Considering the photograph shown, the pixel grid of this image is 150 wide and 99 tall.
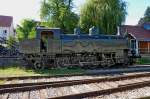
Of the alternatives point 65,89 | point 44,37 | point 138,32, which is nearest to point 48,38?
point 44,37

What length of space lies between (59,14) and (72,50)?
20.8m

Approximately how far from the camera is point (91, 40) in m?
19.0

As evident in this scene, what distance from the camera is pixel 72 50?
18.4 m

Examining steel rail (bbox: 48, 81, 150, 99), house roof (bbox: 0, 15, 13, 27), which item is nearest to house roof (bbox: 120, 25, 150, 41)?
steel rail (bbox: 48, 81, 150, 99)

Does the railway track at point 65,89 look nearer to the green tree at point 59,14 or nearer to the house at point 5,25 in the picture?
the green tree at point 59,14

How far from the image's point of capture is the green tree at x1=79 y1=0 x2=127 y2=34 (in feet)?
112

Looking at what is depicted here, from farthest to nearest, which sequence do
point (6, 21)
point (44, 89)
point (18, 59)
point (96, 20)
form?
point (6, 21)
point (96, 20)
point (18, 59)
point (44, 89)

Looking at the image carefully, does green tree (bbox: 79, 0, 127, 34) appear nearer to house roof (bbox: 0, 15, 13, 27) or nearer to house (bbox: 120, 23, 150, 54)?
house (bbox: 120, 23, 150, 54)

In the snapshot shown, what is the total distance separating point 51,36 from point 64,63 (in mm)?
1884

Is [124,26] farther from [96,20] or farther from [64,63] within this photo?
[64,63]

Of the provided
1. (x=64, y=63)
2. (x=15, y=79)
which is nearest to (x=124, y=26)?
(x=64, y=63)

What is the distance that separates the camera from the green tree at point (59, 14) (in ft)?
123

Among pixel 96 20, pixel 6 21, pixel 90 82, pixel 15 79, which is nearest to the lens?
pixel 90 82

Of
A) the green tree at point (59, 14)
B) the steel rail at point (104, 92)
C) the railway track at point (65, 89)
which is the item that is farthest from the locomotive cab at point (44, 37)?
the green tree at point (59, 14)
